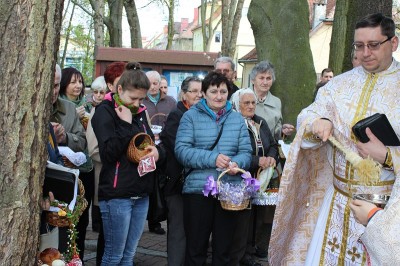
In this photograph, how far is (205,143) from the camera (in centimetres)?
481

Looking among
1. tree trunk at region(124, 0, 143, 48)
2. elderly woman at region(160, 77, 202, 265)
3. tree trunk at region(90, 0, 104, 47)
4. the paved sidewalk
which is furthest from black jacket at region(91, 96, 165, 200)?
tree trunk at region(90, 0, 104, 47)

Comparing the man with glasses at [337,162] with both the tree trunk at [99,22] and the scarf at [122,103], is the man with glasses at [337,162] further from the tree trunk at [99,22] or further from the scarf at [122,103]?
the tree trunk at [99,22]

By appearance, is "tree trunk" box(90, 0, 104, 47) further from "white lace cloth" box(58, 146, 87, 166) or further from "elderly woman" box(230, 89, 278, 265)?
"white lace cloth" box(58, 146, 87, 166)

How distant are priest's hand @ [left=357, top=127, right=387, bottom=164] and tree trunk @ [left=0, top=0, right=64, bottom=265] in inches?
65.8

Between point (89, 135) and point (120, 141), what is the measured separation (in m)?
0.72

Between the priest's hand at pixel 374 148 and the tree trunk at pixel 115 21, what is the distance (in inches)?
536

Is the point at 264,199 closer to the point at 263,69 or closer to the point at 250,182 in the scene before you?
the point at 250,182

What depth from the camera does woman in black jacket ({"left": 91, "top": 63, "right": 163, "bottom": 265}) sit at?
4453 mm

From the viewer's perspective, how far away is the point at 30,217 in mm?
2723

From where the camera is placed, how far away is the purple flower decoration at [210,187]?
461 cm

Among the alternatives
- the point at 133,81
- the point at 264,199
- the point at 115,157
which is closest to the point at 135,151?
the point at 115,157

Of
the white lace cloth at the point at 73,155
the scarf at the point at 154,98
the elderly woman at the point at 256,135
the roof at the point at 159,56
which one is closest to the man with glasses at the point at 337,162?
the elderly woman at the point at 256,135

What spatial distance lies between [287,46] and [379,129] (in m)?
4.51

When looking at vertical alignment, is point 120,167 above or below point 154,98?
below
